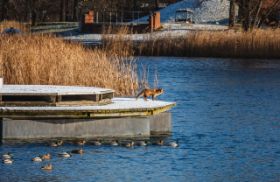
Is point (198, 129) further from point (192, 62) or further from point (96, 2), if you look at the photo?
point (96, 2)

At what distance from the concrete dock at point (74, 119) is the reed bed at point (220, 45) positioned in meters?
29.0

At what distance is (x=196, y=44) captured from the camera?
53719 mm

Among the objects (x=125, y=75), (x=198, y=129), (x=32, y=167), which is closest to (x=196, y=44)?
(x=125, y=75)

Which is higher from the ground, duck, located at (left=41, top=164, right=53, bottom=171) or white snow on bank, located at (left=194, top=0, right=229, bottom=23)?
white snow on bank, located at (left=194, top=0, right=229, bottom=23)

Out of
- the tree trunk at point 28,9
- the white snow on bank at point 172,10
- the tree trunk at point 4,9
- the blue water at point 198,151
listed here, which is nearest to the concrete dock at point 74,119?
the blue water at point 198,151

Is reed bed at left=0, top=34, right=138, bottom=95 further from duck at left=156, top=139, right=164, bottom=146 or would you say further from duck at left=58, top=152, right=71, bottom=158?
duck at left=58, top=152, right=71, bottom=158

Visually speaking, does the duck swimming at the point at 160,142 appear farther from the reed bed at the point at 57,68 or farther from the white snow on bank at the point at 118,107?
the reed bed at the point at 57,68

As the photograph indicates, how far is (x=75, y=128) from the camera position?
73.2 ft

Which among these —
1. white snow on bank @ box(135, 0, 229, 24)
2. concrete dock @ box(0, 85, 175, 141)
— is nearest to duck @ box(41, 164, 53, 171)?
concrete dock @ box(0, 85, 175, 141)

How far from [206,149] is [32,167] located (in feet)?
13.7

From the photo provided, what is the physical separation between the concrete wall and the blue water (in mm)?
800

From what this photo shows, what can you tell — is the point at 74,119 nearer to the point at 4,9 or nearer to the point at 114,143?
the point at 114,143

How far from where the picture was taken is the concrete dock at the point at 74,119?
2192 cm

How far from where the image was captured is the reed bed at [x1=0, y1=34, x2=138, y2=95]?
27.7 metres
